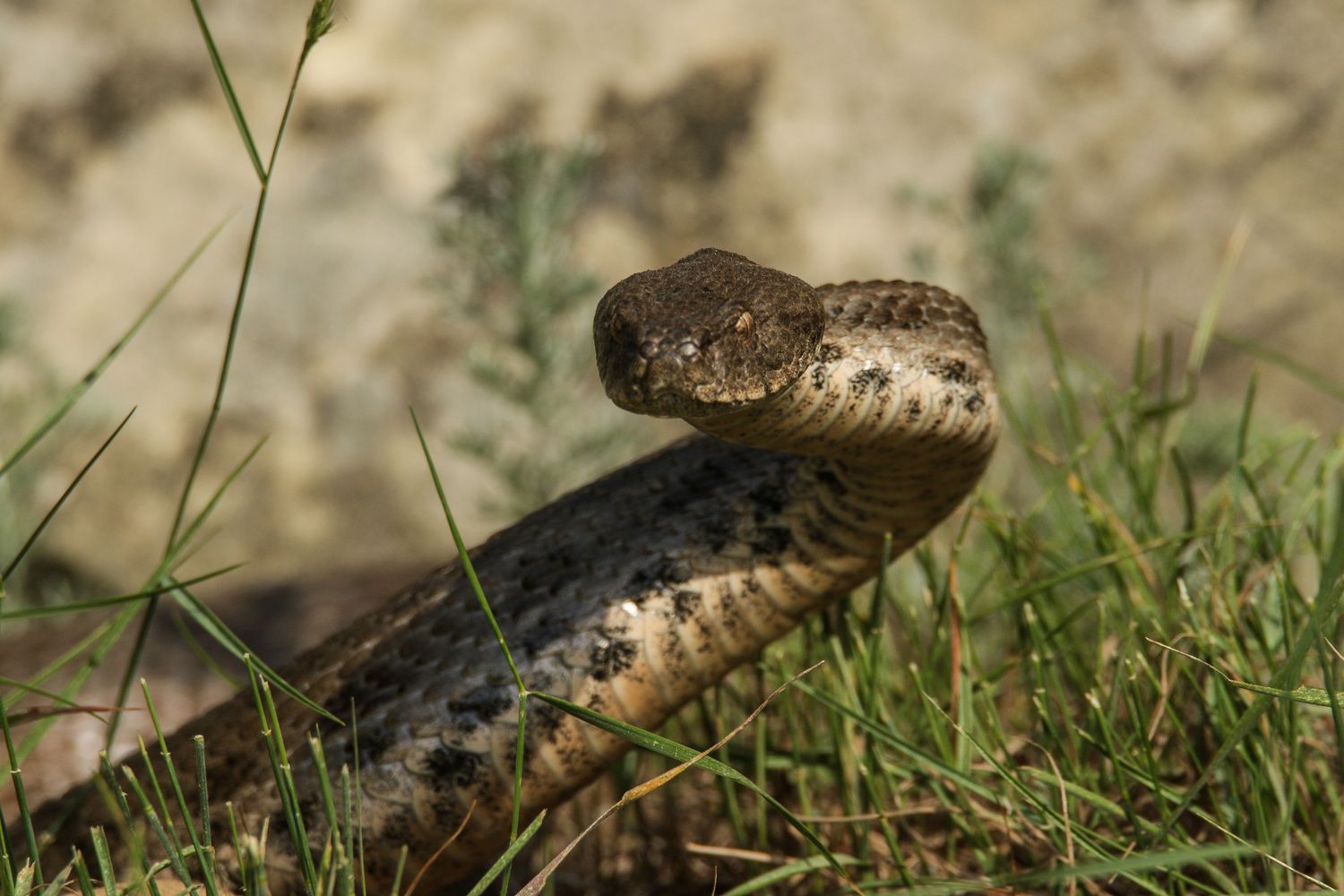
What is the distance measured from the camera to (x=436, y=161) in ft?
18.0

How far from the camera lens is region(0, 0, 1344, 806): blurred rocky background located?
7473 mm

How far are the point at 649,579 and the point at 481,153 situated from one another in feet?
16.1

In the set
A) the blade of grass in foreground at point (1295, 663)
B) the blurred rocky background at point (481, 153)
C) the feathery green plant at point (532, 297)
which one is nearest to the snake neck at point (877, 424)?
the blade of grass in foreground at point (1295, 663)

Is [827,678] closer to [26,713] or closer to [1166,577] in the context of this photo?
[1166,577]

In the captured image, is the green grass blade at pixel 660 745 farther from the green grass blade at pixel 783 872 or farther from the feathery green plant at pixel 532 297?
the feathery green plant at pixel 532 297

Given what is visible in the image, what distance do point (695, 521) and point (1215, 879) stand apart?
3.95ft

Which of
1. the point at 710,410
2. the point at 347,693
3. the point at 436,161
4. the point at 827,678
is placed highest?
the point at 436,161

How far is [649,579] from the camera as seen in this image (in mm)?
2705

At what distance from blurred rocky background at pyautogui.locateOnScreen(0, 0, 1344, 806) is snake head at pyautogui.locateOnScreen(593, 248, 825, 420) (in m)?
4.79

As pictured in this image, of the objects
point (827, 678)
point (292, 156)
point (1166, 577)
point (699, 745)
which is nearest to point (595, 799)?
point (699, 745)

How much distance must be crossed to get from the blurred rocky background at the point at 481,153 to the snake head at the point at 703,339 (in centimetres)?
479

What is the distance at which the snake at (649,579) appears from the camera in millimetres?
2441

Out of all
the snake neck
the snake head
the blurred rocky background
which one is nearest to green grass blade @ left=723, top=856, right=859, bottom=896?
the snake neck

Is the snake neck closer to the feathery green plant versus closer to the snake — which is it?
the snake
